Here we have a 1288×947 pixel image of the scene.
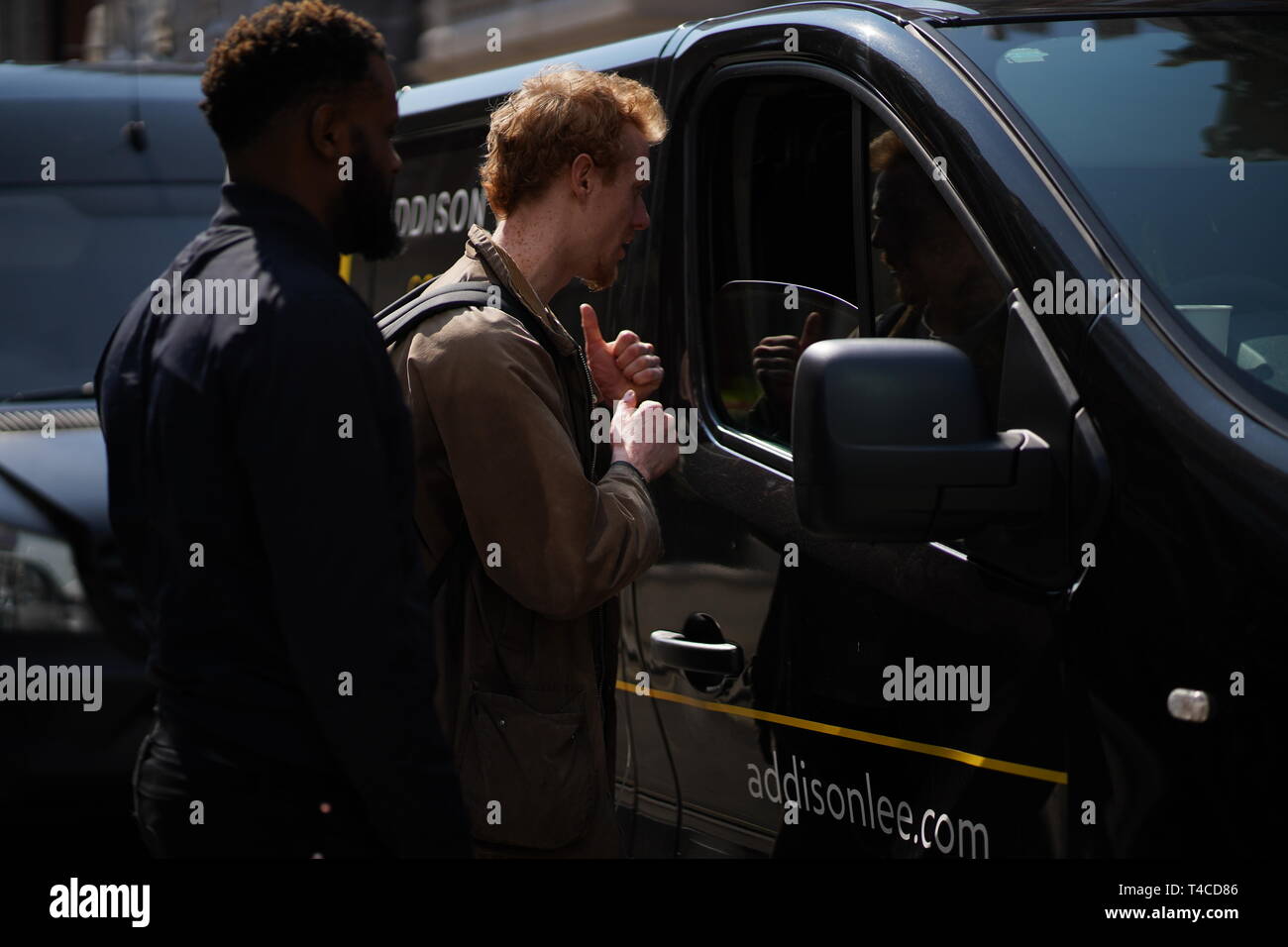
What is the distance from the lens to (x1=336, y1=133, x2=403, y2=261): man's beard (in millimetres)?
2275

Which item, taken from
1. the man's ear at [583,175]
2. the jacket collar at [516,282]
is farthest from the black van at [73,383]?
the man's ear at [583,175]

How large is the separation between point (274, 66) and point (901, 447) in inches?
37.1

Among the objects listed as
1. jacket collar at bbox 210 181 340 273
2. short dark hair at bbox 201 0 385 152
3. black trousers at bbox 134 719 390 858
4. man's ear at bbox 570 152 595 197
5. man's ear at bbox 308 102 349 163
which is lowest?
black trousers at bbox 134 719 390 858

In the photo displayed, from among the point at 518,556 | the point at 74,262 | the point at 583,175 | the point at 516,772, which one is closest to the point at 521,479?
the point at 518,556

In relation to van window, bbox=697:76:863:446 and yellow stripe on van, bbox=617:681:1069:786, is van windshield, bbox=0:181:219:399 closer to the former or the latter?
van window, bbox=697:76:863:446

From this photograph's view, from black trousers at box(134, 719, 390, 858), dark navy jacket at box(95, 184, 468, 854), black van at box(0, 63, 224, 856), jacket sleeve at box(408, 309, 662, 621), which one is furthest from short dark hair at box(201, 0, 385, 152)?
black van at box(0, 63, 224, 856)

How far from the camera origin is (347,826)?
7.13ft

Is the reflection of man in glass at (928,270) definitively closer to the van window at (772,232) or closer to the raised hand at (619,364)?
the van window at (772,232)

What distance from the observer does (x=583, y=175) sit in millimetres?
2986

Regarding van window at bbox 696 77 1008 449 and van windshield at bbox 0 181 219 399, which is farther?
van windshield at bbox 0 181 219 399

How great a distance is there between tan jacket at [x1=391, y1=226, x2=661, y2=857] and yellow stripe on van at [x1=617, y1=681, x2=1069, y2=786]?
336mm

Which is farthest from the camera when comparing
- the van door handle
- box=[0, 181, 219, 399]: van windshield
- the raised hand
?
box=[0, 181, 219, 399]: van windshield

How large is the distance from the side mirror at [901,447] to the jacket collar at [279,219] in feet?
2.16
